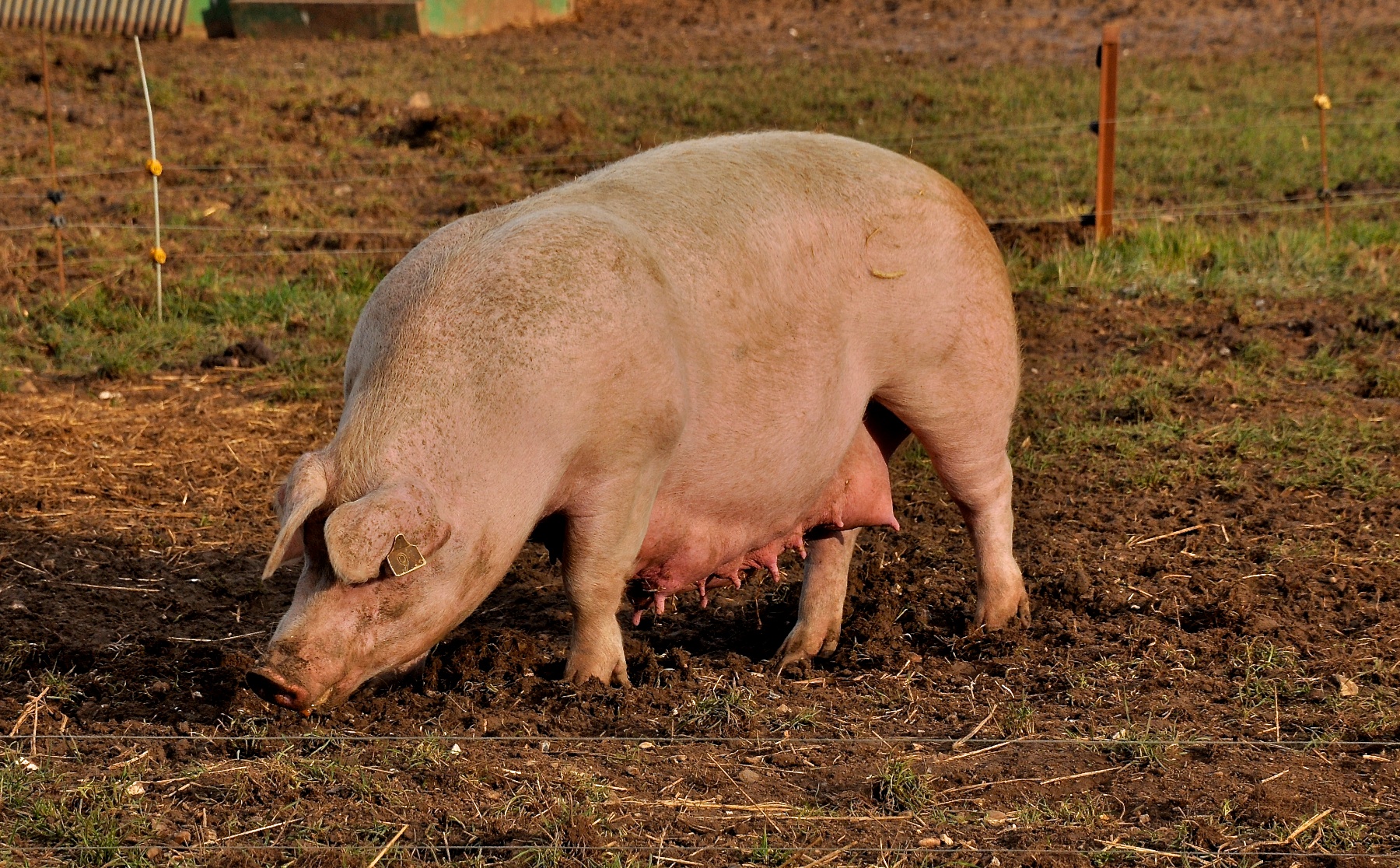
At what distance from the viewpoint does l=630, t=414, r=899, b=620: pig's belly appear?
13.9 feet

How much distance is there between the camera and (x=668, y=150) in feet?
15.0

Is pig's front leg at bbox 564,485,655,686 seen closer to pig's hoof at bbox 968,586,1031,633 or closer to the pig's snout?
the pig's snout

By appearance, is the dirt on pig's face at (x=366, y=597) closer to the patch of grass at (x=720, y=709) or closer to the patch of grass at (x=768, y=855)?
the patch of grass at (x=720, y=709)

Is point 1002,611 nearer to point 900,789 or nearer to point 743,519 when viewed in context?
point 743,519

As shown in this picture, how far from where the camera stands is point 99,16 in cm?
1795

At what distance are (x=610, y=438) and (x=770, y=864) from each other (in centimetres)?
114

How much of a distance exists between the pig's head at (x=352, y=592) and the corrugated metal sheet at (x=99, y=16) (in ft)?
52.1

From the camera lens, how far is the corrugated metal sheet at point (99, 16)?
1770cm

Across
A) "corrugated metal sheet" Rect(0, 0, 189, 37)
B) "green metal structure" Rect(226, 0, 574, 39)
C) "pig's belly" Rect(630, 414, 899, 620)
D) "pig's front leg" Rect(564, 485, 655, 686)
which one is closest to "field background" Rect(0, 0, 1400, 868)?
"pig's front leg" Rect(564, 485, 655, 686)

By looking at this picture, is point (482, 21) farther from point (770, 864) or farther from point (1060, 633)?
point (770, 864)

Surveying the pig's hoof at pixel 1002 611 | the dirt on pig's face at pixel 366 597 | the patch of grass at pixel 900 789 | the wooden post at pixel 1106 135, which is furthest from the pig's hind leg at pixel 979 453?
the wooden post at pixel 1106 135

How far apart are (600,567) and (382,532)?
736 mm

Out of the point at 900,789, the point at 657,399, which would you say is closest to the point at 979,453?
the point at 657,399

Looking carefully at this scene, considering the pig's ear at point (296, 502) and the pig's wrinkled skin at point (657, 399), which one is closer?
the pig's ear at point (296, 502)
